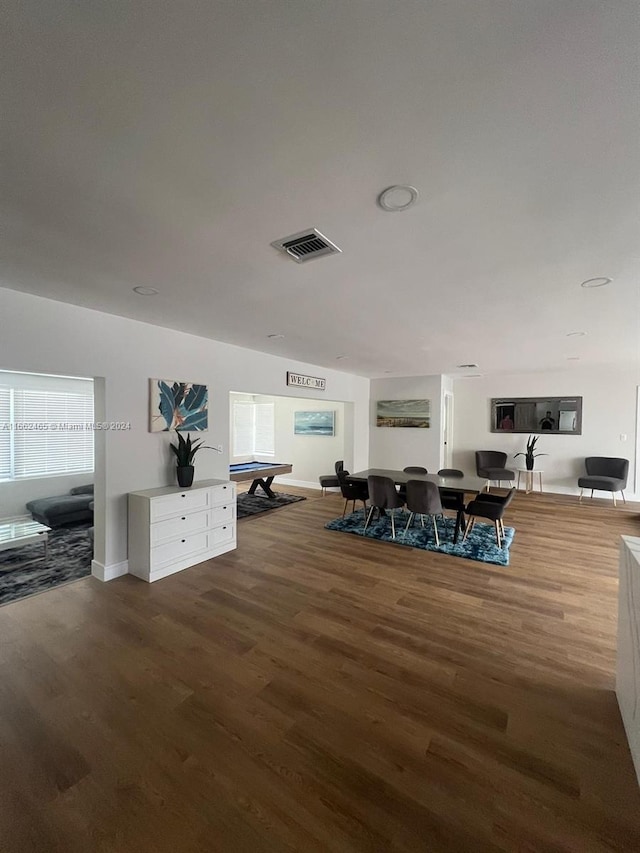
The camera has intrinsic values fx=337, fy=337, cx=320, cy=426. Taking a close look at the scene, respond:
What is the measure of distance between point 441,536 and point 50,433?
6.62 m

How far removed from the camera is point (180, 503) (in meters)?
3.70

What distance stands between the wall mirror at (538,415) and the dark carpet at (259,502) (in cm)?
500

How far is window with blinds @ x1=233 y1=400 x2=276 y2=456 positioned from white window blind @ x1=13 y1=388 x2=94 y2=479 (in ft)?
11.1

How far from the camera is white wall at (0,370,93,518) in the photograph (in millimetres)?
5262

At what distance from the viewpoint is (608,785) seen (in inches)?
60.5

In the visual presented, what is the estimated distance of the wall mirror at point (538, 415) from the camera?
724 cm

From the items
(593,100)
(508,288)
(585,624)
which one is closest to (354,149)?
(593,100)

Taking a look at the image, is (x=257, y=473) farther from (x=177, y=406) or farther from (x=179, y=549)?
(x=179, y=549)

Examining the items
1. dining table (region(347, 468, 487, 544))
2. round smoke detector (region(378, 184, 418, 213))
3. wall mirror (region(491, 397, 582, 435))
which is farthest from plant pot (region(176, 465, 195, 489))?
wall mirror (region(491, 397, 582, 435))

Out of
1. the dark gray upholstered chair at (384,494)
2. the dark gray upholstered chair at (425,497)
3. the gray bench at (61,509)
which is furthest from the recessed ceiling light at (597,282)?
the gray bench at (61,509)

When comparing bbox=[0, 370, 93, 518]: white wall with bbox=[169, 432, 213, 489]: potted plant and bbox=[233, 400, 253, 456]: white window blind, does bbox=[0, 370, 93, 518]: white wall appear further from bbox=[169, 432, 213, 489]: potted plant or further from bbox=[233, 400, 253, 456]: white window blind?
bbox=[233, 400, 253, 456]: white window blind

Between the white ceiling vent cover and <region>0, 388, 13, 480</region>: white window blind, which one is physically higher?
the white ceiling vent cover

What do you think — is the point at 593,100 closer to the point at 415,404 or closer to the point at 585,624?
the point at 585,624

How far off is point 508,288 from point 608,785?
2922mm
